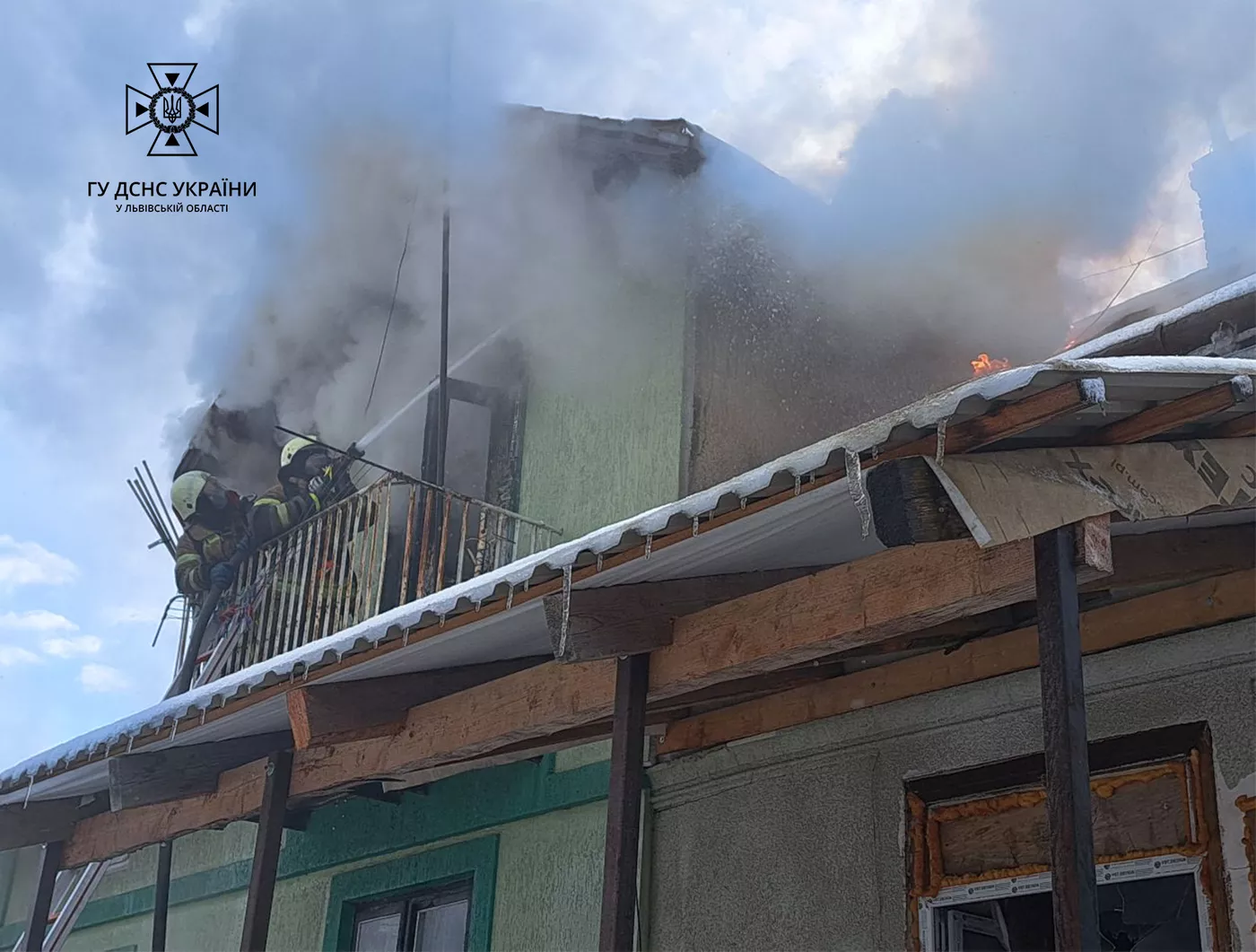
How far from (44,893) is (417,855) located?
2080 millimetres

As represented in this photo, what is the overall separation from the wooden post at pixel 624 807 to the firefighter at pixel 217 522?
6210 millimetres

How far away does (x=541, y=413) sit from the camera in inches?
351

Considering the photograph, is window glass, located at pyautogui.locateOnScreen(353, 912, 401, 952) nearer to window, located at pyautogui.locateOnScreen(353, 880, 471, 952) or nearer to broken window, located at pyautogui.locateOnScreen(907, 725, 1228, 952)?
window, located at pyautogui.locateOnScreen(353, 880, 471, 952)

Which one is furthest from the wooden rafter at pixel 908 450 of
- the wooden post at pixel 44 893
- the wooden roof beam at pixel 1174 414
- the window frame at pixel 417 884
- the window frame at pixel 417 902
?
the wooden post at pixel 44 893

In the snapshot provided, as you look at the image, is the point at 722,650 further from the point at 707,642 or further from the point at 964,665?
the point at 964,665

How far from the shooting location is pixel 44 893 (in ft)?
25.1

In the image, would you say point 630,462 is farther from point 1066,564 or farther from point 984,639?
point 1066,564

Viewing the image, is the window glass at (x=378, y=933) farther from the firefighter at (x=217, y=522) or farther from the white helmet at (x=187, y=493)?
the white helmet at (x=187, y=493)

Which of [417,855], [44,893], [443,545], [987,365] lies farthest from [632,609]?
[44,893]

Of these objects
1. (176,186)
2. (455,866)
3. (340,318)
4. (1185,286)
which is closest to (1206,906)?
(455,866)

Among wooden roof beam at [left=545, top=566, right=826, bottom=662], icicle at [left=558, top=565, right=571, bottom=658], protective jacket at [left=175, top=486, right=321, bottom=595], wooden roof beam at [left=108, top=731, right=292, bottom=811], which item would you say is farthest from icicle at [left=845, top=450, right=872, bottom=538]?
protective jacket at [left=175, top=486, right=321, bottom=595]

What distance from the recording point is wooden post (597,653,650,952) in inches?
169

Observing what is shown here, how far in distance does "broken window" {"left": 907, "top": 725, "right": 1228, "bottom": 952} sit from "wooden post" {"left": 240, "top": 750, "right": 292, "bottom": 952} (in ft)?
9.06

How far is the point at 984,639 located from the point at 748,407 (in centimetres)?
316
